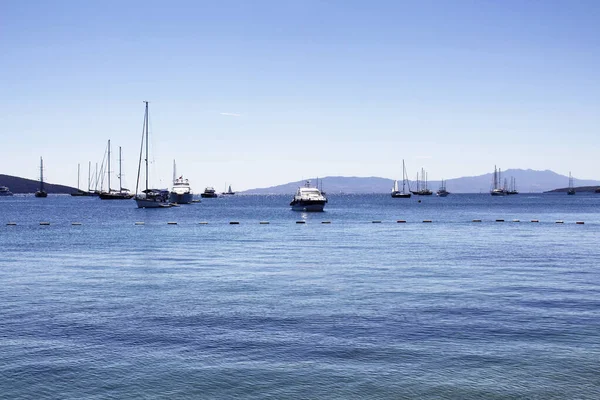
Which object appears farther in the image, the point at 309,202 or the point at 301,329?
the point at 309,202

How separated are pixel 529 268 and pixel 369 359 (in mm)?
25813

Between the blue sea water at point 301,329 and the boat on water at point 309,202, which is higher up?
the boat on water at point 309,202

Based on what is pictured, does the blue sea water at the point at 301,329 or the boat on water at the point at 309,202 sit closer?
the blue sea water at the point at 301,329

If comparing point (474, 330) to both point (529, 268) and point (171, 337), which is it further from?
point (529, 268)

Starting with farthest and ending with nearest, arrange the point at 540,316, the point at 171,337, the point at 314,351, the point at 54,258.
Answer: the point at 54,258, the point at 540,316, the point at 171,337, the point at 314,351

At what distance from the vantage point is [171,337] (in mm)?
20734

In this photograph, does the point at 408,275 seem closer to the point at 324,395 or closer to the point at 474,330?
the point at 474,330

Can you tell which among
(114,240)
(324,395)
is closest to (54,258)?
(114,240)

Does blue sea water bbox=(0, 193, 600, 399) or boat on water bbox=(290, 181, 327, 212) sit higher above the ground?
boat on water bbox=(290, 181, 327, 212)

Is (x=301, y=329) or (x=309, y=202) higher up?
(x=309, y=202)

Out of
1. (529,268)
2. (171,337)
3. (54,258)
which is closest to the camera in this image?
(171,337)

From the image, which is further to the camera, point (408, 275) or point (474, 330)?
point (408, 275)

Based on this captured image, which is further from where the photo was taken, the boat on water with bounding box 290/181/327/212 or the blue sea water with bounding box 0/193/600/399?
the boat on water with bounding box 290/181/327/212

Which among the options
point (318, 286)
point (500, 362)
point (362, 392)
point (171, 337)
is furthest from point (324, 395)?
point (318, 286)
